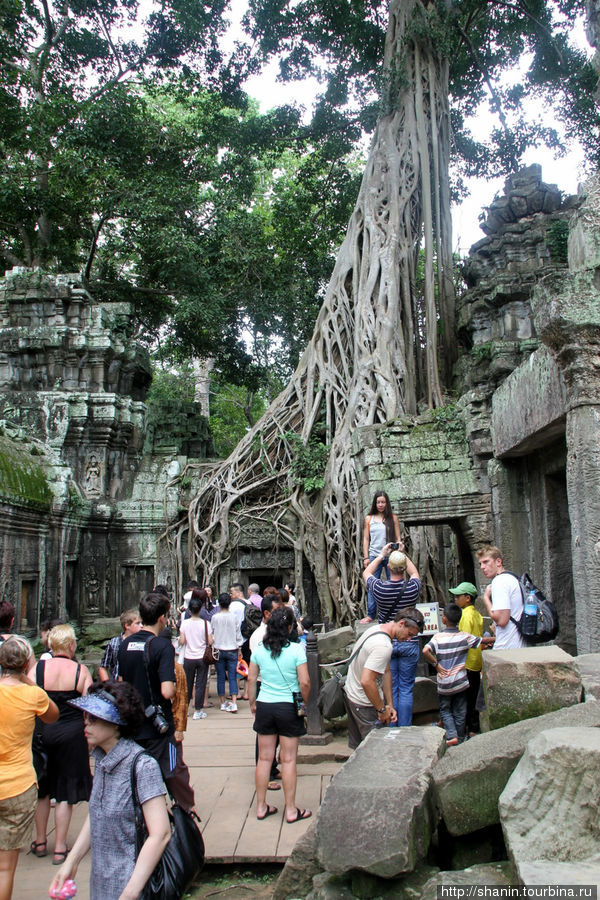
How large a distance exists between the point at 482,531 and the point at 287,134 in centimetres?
1238

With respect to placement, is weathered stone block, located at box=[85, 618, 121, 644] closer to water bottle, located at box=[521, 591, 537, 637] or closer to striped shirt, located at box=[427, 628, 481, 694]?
striped shirt, located at box=[427, 628, 481, 694]

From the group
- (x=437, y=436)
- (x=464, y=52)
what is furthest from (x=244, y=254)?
(x=437, y=436)

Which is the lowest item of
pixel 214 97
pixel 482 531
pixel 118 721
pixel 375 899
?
pixel 375 899

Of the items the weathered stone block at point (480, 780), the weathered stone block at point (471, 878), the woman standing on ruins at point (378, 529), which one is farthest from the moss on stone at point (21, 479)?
the weathered stone block at point (471, 878)

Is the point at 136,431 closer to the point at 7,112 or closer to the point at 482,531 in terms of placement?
the point at 7,112

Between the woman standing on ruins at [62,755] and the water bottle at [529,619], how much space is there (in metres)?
2.33

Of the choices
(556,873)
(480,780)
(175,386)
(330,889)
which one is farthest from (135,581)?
(175,386)

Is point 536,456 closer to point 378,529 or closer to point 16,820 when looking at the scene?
point 378,529

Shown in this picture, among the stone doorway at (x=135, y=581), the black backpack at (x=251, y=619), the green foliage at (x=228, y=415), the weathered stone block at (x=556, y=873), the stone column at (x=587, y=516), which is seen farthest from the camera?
the green foliage at (x=228, y=415)

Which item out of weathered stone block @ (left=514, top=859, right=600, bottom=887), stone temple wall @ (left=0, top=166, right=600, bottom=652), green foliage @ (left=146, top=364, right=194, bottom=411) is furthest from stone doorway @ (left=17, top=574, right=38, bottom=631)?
green foliage @ (left=146, top=364, right=194, bottom=411)

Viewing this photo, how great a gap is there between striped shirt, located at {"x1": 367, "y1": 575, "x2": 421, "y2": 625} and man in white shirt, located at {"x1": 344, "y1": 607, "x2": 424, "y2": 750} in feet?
0.98

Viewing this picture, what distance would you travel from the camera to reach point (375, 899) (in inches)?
90.0

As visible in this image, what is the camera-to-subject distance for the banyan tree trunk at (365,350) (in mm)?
10484

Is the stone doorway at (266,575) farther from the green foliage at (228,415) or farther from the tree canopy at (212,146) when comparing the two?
the green foliage at (228,415)
